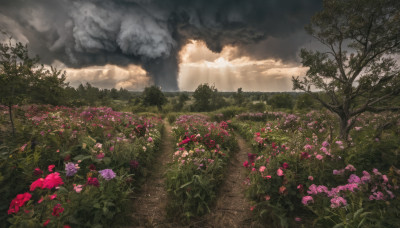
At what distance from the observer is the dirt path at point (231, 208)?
277 centimetres

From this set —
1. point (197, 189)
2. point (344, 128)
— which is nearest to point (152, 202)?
point (197, 189)

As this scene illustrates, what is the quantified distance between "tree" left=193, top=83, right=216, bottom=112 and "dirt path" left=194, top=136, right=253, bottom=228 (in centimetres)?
2818

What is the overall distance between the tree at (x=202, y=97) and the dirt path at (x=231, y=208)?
28.2 metres

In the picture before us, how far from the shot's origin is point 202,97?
3244 cm

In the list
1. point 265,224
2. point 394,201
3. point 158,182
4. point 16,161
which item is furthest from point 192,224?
point 16,161

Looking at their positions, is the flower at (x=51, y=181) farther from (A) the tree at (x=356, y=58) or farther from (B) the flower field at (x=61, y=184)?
(A) the tree at (x=356, y=58)

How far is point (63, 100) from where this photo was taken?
13055 mm

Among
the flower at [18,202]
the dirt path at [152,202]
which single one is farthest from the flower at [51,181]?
the dirt path at [152,202]

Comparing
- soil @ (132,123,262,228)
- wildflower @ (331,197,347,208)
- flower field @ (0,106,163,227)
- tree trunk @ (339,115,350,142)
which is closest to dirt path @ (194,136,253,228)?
soil @ (132,123,262,228)

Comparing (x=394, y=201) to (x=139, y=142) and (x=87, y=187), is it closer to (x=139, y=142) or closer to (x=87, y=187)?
(x=87, y=187)

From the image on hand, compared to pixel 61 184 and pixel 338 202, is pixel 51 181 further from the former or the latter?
pixel 338 202

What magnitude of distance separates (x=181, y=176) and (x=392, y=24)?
647cm

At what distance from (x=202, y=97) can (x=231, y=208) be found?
29.8m

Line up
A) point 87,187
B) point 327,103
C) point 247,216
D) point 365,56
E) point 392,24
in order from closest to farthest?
1. point 87,187
2. point 247,216
3. point 392,24
4. point 365,56
5. point 327,103
